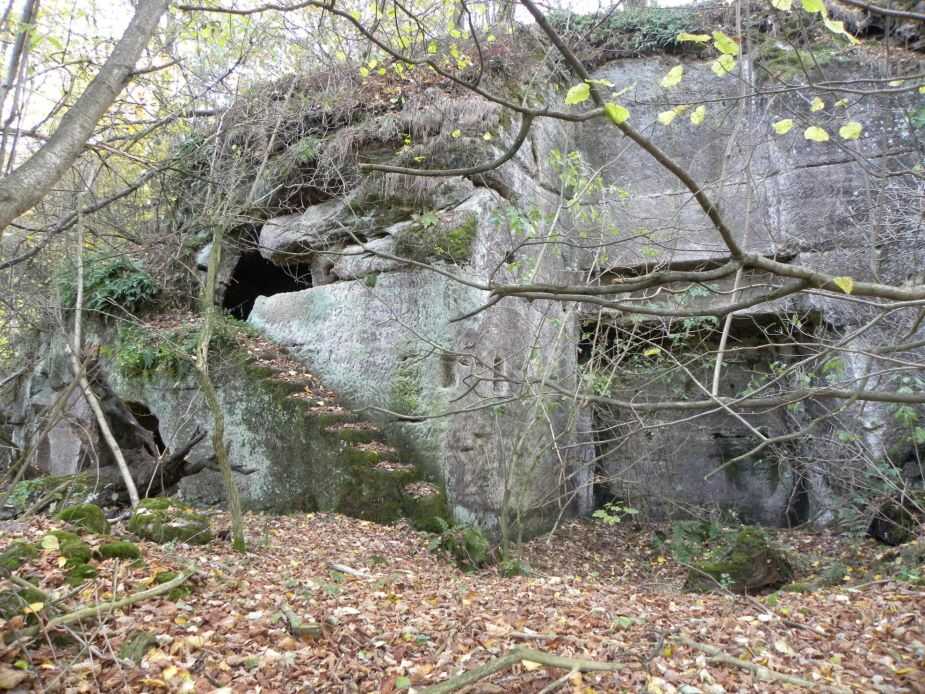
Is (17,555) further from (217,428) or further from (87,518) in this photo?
(217,428)

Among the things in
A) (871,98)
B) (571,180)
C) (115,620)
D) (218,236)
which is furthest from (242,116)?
(871,98)

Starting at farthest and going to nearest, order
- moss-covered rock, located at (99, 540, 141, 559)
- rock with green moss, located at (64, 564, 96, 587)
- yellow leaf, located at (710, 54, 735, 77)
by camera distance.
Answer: moss-covered rock, located at (99, 540, 141, 559) → rock with green moss, located at (64, 564, 96, 587) → yellow leaf, located at (710, 54, 735, 77)

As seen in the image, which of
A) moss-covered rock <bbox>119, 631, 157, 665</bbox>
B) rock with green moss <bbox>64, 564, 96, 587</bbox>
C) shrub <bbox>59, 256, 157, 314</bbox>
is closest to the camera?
moss-covered rock <bbox>119, 631, 157, 665</bbox>

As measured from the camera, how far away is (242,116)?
24.6 feet

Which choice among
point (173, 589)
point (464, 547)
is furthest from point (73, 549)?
point (464, 547)

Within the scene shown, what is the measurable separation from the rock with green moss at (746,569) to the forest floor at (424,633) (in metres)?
0.51

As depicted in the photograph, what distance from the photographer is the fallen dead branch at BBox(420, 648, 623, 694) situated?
2.71m

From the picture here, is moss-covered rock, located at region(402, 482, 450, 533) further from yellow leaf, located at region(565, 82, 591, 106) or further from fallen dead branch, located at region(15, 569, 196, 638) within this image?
yellow leaf, located at region(565, 82, 591, 106)

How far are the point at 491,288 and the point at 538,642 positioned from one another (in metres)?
1.81

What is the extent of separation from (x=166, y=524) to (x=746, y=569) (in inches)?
178

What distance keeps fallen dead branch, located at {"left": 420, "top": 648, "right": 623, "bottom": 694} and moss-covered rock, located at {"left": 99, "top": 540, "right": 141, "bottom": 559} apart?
79.0 inches

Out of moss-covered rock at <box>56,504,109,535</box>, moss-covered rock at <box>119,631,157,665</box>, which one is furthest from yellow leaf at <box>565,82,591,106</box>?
moss-covered rock at <box>56,504,109,535</box>

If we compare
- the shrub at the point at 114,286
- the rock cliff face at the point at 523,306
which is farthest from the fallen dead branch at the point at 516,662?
the shrub at the point at 114,286

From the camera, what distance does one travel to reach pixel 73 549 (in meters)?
3.47
